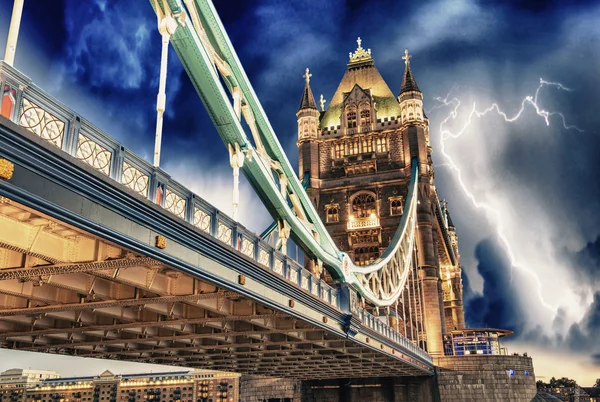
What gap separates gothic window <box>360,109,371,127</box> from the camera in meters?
74.5

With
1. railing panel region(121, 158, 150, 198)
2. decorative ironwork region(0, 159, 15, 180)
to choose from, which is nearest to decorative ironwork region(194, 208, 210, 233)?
railing panel region(121, 158, 150, 198)

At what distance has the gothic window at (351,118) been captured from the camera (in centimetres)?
7531

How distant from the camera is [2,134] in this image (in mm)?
8430

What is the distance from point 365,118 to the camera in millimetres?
75062

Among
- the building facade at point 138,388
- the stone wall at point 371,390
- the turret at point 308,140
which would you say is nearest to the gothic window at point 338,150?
the turret at point 308,140

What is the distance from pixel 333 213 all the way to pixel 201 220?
55.9 meters

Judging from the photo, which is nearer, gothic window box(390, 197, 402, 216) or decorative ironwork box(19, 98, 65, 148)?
decorative ironwork box(19, 98, 65, 148)

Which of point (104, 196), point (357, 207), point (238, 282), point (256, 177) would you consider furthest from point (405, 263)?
point (104, 196)

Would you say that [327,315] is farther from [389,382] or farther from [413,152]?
[413,152]

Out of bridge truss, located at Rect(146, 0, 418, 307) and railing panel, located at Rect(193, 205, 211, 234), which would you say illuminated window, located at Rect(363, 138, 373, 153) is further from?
railing panel, located at Rect(193, 205, 211, 234)

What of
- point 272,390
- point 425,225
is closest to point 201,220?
point 272,390

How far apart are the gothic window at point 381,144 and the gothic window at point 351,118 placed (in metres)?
3.70

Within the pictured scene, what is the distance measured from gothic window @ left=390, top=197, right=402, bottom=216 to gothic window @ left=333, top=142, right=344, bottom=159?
9.05 metres

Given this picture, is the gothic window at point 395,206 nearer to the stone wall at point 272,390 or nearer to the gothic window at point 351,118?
the gothic window at point 351,118
